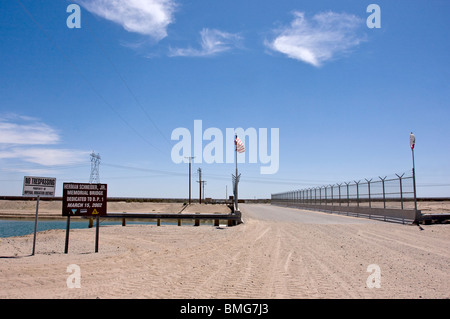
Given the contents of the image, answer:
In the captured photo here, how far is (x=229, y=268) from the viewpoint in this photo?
9859 mm

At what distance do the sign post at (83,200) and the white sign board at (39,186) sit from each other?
0.64m

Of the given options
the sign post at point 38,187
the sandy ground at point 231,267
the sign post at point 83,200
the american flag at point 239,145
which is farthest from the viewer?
the american flag at point 239,145

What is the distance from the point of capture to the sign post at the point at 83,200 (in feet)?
42.0

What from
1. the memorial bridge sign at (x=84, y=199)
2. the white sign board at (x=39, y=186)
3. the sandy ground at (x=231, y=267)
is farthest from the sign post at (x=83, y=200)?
the sandy ground at (x=231, y=267)

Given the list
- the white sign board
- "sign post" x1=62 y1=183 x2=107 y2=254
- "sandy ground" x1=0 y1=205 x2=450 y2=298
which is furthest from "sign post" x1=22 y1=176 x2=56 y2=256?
"sandy ground" x1=0 y1=205 x2=450 y2=298

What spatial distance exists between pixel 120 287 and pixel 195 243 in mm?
8056

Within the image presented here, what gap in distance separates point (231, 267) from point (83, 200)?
21.1 feet

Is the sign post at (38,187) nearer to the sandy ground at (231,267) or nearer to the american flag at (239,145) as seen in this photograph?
the sandy ground at (231,267)
